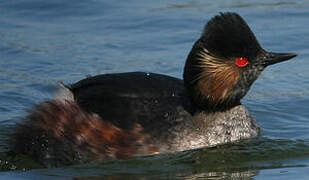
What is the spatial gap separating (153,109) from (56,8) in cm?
689

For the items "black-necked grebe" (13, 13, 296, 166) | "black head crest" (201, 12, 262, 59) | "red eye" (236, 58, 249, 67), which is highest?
"black head crest" (201, 12, 262, 59)

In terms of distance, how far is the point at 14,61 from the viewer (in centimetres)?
1345

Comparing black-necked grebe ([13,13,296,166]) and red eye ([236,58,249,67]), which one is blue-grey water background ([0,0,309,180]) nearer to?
black-necked grebe ([13,13,296,166])

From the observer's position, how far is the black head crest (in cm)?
927

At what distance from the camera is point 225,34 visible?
9.26 meters

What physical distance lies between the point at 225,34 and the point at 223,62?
33cm

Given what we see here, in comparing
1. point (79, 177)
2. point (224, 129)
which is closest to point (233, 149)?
point (224, 129)

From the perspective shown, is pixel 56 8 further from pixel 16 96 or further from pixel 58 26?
pixel 16 96

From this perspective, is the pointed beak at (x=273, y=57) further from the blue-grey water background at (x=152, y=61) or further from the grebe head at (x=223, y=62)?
the blue-grey water background at (x=152, y=61)

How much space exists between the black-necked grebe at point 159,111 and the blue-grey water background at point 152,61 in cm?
18

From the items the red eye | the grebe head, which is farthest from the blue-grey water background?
the red eye

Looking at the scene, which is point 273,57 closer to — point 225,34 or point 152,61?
point 225,34

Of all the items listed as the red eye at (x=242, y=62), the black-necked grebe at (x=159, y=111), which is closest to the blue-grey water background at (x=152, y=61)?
the black-necked grebe at (x=159, y=111)

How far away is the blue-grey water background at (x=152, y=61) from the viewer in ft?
30.8
